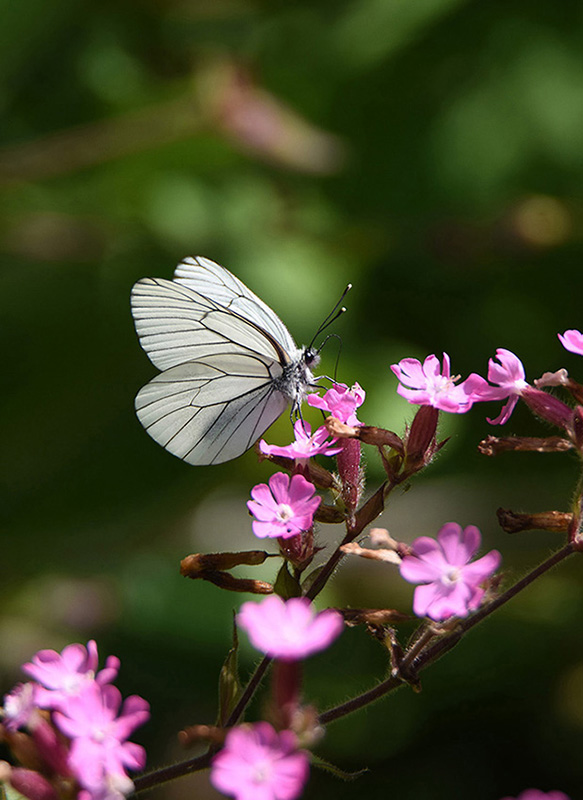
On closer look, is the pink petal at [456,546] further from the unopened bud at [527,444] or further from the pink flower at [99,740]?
the pink flower at [99,740]

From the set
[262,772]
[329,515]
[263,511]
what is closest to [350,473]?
[329,515]

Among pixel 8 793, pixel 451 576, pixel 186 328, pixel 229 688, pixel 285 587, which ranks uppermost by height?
pixel 186 328

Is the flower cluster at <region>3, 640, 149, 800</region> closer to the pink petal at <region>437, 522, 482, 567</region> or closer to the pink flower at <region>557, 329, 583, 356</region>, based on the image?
the pink petal at <region>437, 522, 482, 567</region>

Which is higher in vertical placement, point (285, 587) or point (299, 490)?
point (299, 490)

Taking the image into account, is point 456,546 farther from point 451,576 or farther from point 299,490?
point 299,490

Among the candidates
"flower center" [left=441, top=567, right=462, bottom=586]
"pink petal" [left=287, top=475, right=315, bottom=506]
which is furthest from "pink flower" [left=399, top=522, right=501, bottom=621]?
"pink petal" [left=287, top=475, right=315, bottom=506]

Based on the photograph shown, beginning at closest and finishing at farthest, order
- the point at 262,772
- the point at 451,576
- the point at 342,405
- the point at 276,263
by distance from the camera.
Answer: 1. the point at 262,772
2. the point at 451,576
3. the point at 342,405
4. the point at 276,263

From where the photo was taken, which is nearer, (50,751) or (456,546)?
(50,751)
